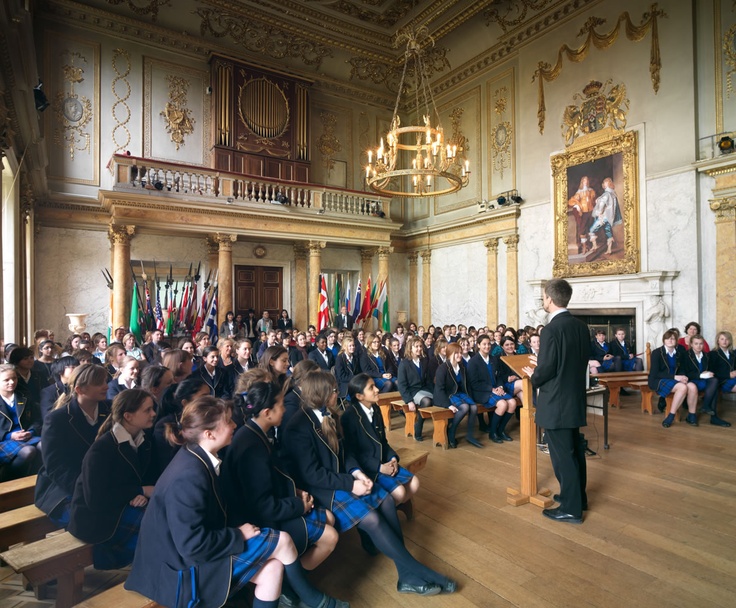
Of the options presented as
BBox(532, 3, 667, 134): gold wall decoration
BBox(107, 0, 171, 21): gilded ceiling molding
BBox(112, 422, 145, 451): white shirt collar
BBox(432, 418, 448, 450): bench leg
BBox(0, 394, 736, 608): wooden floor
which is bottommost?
BBox(0, 394, 736, 608): wooden floor

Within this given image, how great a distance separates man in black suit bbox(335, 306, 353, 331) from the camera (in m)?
11.1

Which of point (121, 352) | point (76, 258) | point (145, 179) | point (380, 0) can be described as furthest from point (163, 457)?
point (380, 0)

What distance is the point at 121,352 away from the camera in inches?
214

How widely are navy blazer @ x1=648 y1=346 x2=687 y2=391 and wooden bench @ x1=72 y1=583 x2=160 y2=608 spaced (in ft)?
22.0

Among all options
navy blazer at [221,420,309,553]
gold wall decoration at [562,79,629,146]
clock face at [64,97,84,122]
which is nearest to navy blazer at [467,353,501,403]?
navy blazer at [221,420,309,553]

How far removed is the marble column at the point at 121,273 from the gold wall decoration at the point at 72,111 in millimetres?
2910

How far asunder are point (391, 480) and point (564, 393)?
1.38m

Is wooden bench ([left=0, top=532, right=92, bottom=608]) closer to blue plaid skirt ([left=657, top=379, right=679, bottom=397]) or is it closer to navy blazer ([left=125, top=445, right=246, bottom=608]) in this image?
navy blazer ([left=125, top=445, right=246, bottom=608])

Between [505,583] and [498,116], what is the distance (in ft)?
41.6

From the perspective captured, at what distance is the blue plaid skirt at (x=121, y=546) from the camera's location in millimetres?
2291

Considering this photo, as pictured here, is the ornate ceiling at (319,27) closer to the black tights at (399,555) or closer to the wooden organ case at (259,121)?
the wooden organ case at (259,121)

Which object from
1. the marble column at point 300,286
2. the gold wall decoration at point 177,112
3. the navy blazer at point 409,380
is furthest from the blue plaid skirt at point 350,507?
the gold wall decoration at point 177,112

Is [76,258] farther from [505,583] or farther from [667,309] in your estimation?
[667,309]

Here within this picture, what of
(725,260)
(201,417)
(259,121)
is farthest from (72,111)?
(725,260)
